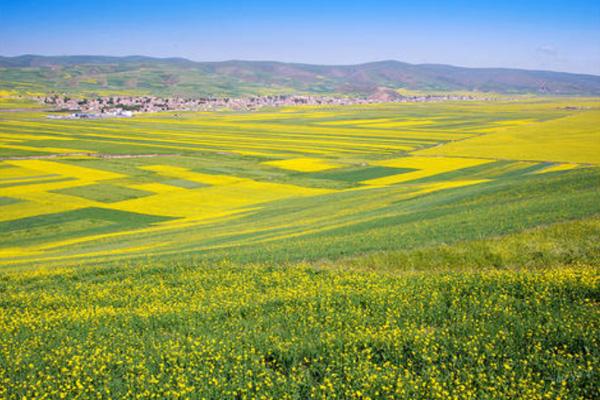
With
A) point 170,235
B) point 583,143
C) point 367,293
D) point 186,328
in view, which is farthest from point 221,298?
point 583,143

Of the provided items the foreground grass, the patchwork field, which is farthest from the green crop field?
the patchwork field

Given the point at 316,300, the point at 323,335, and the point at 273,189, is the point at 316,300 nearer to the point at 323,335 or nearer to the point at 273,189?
the point at 323,335

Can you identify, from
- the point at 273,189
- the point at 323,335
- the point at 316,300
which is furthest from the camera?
the point at 273,189

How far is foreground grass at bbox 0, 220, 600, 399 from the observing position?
942 centimetres

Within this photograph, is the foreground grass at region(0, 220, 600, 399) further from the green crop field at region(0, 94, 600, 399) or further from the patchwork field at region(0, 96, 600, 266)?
the patchwork field at region(0, 96, 600, 266)

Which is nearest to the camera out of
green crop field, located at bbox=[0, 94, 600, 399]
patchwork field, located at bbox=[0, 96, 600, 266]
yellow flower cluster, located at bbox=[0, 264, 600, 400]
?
yellow flower cluster, located at bbox=[0, 264, 600, 400]

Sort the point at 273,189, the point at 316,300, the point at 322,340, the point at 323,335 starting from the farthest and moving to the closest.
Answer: the point at 273,189 → the point at 316,300 → the point at 323,335 → the point at 322,340

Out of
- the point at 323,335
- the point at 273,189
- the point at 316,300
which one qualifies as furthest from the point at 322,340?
the point at 273,189

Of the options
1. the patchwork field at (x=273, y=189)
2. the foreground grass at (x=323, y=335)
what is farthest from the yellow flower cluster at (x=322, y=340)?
the patchwork field at (x=273, y=189)

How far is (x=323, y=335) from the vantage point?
1138 centimetres

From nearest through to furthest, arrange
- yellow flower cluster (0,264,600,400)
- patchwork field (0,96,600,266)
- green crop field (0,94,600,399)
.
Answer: yellow flower cluster (0,264,600,400), green crop field (0,94,600,399), patchwork field (0,96,600,266)

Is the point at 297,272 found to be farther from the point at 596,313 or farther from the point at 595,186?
the point at 595,186

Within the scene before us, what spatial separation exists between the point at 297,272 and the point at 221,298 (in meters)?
3.49

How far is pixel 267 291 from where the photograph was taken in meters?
15.6
